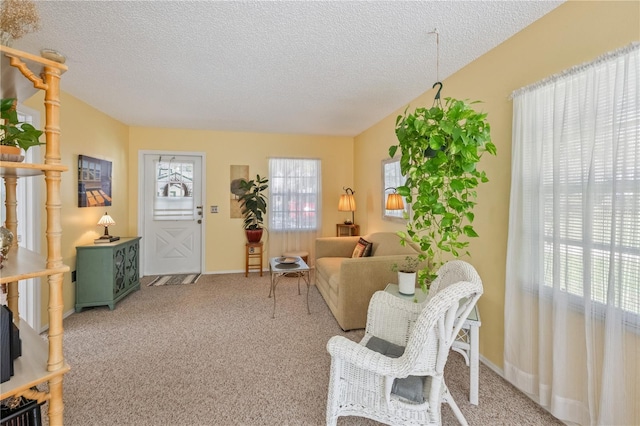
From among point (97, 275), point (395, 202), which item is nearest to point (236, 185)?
point (97, 275)

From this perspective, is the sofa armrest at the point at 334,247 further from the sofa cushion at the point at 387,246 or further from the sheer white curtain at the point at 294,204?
the sheer white curtain at the point at 294,204

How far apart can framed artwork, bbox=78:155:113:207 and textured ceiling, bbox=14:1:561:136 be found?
0.76m

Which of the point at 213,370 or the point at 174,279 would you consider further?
the point at 174,279

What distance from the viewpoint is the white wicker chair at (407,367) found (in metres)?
1.19

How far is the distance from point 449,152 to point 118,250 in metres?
3.77

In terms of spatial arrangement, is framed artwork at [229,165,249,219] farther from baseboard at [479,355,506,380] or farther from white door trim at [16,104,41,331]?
baseboard at [479,355,506,380]

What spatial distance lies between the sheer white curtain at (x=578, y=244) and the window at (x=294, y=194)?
341 centimetres

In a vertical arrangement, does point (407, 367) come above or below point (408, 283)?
below

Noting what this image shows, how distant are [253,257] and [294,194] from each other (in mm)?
1335

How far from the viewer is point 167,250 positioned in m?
4.64

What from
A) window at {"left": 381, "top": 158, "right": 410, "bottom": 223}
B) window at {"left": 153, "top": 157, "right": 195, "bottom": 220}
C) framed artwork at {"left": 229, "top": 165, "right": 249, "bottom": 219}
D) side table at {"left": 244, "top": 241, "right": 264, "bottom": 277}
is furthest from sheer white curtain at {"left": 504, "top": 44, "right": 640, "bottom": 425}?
window at {"left": 153, "top": 157, "right": 195, "bottom": 220}

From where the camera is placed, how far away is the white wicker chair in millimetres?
1191

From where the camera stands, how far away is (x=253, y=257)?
485 cm

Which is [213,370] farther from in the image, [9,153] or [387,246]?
[387,246]
